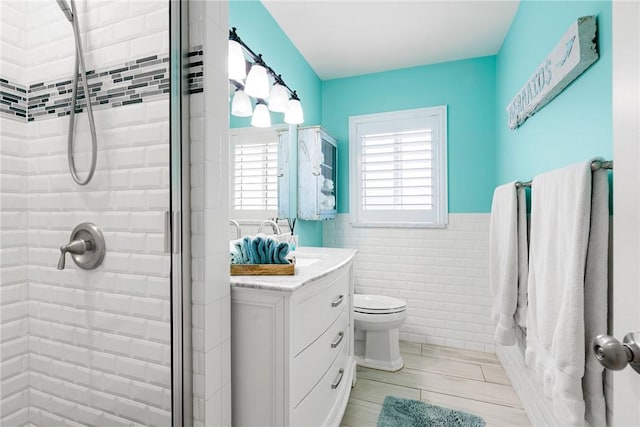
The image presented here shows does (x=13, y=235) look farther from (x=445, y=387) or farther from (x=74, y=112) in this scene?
(x=445, y=387)

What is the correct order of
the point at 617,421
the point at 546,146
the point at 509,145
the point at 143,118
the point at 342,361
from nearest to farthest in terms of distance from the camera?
the point at 617,421
the point at 143,118
the point at 546,146
the point at 342,361
the point at 509,145

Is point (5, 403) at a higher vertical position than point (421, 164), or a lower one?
lower

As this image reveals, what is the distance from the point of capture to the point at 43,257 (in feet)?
3.71

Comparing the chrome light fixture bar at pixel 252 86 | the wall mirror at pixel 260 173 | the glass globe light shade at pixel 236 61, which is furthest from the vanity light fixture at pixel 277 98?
the glass globe light shade at pixel 236 61

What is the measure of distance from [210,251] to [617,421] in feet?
3.49

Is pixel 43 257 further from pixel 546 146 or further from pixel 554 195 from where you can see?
pixel 546 146

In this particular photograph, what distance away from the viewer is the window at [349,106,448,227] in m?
2.84

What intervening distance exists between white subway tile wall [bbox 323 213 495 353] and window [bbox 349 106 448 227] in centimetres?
14

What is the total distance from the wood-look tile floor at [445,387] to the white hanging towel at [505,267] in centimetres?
57

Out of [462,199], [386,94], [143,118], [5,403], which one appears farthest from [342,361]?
[386,94]

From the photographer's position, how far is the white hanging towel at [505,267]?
5.24ft

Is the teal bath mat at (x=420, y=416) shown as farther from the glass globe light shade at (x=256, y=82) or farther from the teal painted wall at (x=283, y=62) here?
the glass globe light shade at (x=256, y=82)

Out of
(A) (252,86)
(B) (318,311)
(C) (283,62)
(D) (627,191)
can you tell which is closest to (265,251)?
(B) (318,311)

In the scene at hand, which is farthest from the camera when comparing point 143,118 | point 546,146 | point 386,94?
point 386,94
